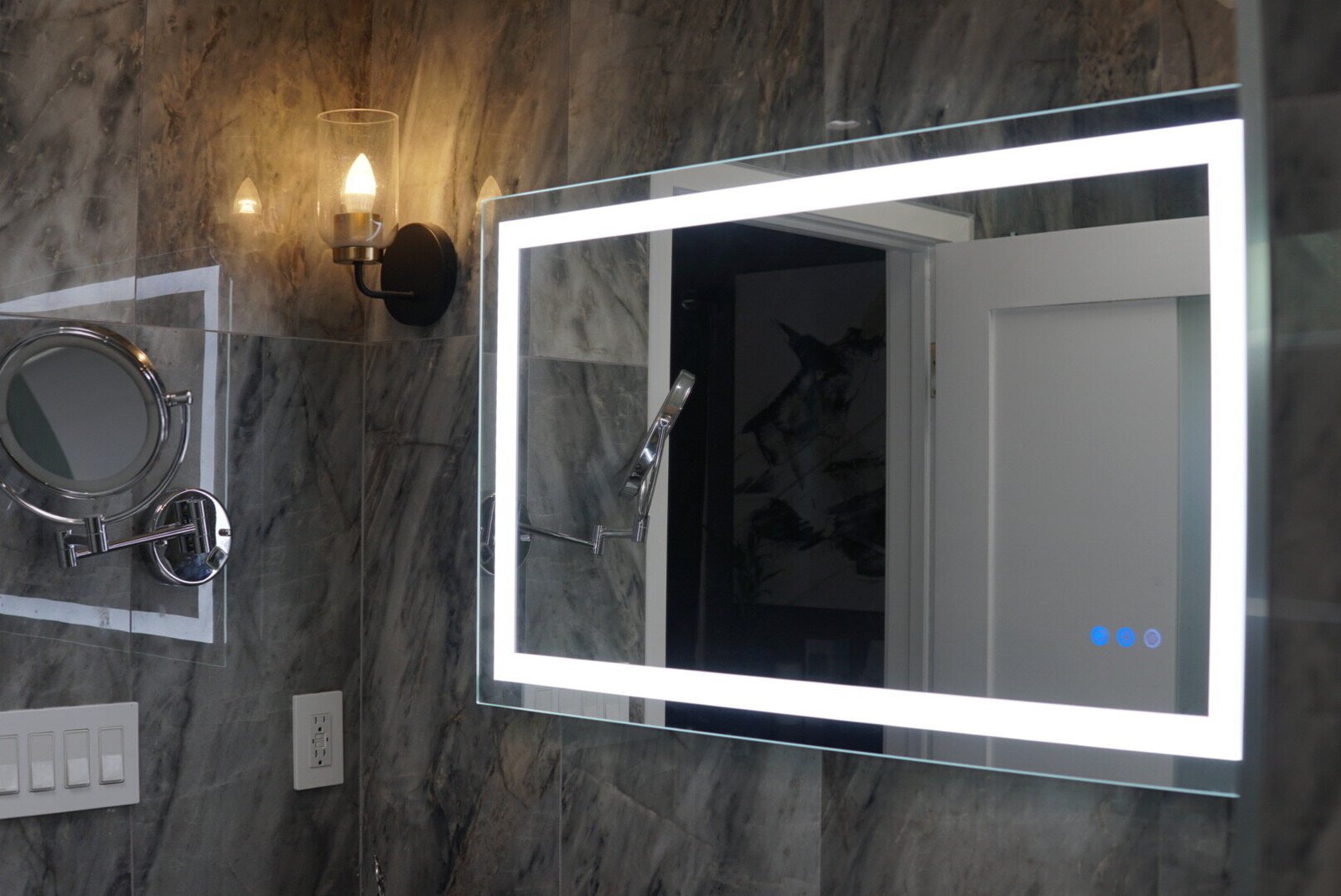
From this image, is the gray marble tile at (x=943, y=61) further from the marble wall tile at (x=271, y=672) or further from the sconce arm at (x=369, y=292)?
the marble wall tile at (x=271, y=672)

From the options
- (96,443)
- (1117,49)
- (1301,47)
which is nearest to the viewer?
(1301,47)

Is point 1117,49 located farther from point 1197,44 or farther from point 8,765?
point 8,765

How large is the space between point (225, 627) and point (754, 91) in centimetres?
94

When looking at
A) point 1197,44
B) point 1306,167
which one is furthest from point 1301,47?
point 1197,44

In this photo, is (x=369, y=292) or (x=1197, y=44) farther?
(x=369, y=292)

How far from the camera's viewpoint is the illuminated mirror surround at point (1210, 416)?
919 mm

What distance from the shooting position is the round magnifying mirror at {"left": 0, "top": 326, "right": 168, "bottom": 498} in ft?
4.43

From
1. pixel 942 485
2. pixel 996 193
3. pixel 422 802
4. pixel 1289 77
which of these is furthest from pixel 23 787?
pixel 1289 77

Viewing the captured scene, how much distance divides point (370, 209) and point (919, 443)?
0.81 metres

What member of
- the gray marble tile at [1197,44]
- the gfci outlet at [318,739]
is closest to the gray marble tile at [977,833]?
the gray marble tile at [1197,44]

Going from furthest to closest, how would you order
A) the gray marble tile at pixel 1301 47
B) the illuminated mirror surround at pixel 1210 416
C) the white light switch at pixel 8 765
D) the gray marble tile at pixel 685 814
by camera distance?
the white light switch at pixel 8 765
the gray marble tile at pixel 685 814
the illuminated mirror surround at pixel 1210 416
the gray marble tile at pixel 1301 47

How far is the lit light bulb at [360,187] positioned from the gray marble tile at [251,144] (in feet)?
0.52

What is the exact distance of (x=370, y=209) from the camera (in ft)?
5.01

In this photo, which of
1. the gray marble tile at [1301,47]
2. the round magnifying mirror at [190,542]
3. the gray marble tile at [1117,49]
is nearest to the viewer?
the gray marble tile at [1301,47]
